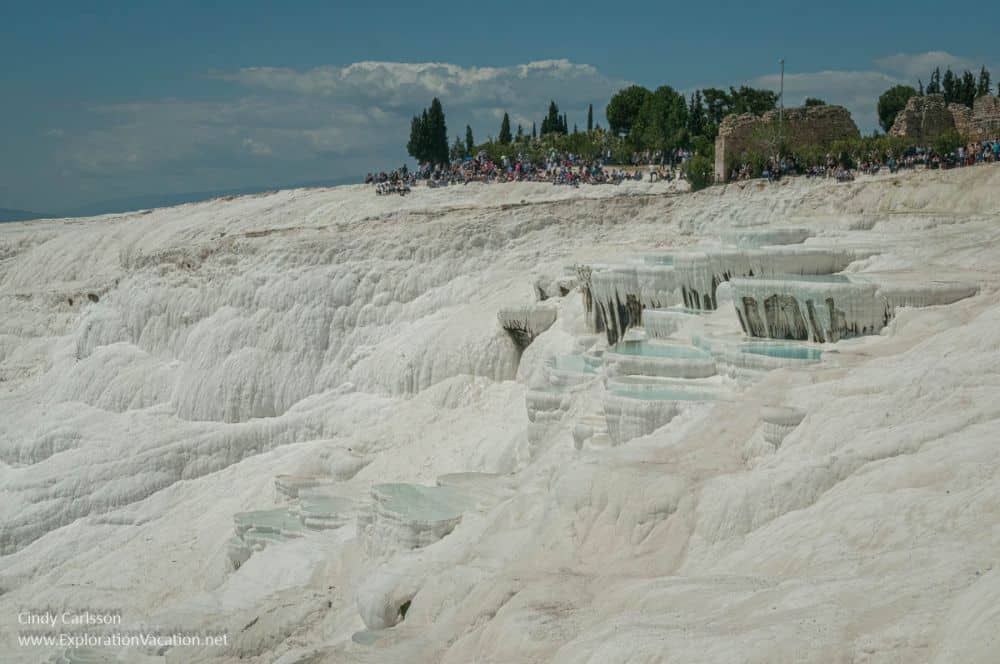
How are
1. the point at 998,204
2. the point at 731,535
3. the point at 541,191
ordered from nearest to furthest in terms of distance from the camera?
the point at 731,535
the point at 998,204
the point at 541,191

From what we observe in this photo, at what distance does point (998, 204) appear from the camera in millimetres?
20891

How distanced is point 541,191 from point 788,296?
Answer: 49.7 ft

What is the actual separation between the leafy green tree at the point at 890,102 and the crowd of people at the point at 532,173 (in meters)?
17.0

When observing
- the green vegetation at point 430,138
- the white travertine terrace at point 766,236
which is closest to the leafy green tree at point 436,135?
the green vegetation at point 430,138

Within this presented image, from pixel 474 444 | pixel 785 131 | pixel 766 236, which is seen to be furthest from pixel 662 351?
pixel 785 131

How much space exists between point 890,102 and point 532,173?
822 inches

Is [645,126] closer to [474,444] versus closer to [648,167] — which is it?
[648,167]

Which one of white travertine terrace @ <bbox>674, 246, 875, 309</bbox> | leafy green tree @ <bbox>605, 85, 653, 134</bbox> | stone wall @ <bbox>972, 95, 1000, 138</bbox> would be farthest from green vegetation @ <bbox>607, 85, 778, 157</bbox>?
white travertine terrace @ <bbox>674, 246, 875, 309</bbox>

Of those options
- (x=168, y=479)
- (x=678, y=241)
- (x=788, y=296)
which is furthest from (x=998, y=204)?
(x=168, y=479)

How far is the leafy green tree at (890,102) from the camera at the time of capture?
45.2 metres

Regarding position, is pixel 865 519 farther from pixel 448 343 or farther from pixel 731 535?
pixel 448 343

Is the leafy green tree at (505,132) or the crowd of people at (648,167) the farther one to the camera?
the leafy green tree at (505,132)

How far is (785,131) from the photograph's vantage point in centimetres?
2720

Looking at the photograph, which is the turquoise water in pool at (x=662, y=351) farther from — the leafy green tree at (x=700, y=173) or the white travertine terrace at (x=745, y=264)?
the leafy green tree at (x=700, y=173)
